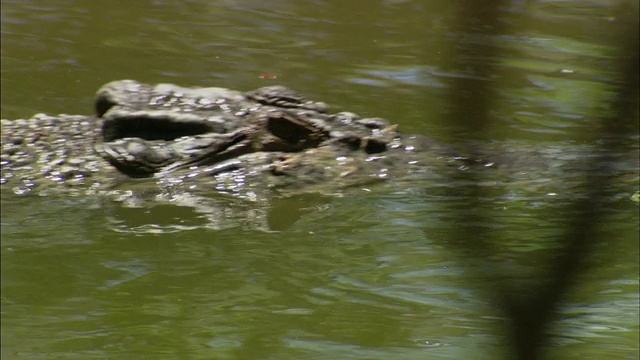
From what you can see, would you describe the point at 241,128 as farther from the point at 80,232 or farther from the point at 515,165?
the point at 515,165

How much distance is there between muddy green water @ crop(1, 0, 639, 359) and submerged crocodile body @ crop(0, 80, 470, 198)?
19cm

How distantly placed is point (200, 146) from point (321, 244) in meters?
1.00

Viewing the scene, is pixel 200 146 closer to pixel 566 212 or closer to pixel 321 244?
pixel 321 244

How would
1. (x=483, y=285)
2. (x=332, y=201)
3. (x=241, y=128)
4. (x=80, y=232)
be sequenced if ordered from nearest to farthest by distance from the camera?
(x=483, y=285), (x=80, y=232), (x=332, y=201), (x=241, y=128)

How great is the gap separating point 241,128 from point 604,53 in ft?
12.0

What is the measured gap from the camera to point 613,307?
11.1 feet

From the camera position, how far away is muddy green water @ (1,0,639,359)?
10.0ft

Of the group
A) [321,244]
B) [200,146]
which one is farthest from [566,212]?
[200,146]

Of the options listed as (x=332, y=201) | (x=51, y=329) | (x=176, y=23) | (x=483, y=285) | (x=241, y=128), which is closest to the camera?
(x=483, y=285)

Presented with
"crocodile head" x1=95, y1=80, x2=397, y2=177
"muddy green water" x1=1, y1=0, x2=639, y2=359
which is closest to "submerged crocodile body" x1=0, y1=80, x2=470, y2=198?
"crocodile head" x1=95, y1=80, x2=397, y2=177

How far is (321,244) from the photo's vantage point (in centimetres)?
404

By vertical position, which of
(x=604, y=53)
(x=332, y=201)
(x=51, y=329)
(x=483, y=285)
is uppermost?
(x=604, y=53)

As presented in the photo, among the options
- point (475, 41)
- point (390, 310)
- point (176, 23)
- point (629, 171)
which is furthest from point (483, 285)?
point (176, 23)

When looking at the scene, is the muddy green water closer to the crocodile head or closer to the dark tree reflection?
the dark tree reflection
